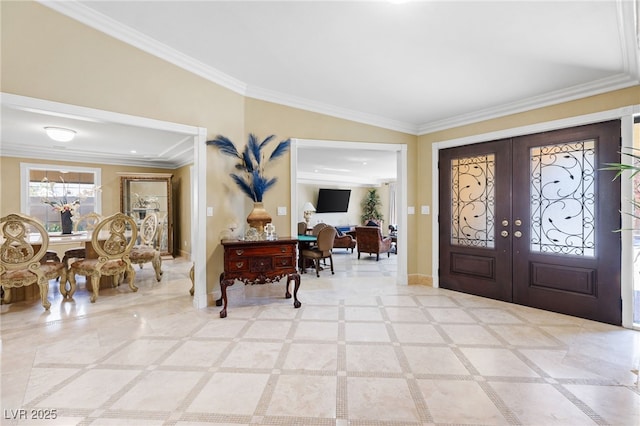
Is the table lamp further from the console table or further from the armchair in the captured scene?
the console table

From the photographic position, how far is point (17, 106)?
2.29 metres

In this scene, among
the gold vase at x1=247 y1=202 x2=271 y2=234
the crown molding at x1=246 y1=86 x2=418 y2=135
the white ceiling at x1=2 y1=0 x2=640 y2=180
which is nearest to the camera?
the white ceiling at x1=2 y1=0 x2=640 y2=180

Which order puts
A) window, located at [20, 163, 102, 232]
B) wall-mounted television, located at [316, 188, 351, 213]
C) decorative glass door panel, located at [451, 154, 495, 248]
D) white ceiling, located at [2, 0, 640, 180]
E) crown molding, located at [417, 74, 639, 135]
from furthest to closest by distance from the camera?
wall-mounted television, located at [316, 188, 351, 213] → window, located at [20, 163, 102, 232] → decorative glass door panel, located at [451, 154, 495, 248] → crown molding, located at [417, 74, 639, 135] → white ceiling, located at [2, 0, 640, 180]

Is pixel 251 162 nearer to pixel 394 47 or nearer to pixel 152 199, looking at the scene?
pixel 394 47

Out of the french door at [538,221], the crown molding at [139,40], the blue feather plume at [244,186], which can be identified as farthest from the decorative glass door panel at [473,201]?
the crown molding at [139,40]

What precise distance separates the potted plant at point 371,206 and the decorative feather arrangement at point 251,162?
27.6 ft

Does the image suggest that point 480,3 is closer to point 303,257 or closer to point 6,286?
point 303,257

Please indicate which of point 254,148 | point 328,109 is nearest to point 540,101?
point 328,109

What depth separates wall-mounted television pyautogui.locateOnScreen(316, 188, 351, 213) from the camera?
10688mm

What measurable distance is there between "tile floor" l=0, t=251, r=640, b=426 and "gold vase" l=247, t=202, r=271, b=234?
3.23 feet

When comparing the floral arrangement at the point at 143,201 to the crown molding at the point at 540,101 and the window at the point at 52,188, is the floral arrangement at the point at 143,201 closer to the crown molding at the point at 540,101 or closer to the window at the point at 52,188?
the window at the point at 52,188

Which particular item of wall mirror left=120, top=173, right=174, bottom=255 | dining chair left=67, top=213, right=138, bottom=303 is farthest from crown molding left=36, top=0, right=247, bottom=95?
wall mirror left=120, top=173, right=174, bottom=255

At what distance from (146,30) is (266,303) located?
10.3ft

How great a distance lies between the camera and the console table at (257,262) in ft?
11.0
